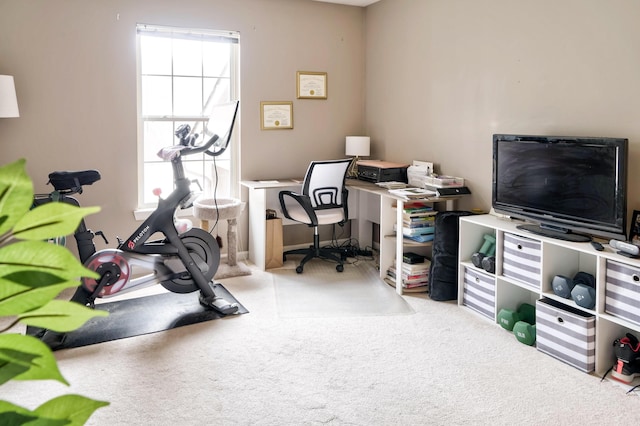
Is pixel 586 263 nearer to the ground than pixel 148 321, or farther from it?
farther from it

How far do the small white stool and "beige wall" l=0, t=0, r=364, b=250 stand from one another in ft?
1.32

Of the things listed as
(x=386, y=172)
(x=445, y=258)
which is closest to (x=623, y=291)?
(x=445, y=258)

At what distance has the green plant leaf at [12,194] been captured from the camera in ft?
1.42

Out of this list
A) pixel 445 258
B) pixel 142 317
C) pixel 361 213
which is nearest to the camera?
pixel 142 317

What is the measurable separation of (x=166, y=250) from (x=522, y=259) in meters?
2.37

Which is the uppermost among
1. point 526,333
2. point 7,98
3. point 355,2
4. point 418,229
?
point 355,2

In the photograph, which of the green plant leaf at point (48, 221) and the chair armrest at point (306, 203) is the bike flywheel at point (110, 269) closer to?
the chair armrest at point (306, 203)

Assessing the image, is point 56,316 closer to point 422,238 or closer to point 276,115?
point 422,238

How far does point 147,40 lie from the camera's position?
4.75 meters

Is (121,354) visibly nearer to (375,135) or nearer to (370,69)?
(375,135)

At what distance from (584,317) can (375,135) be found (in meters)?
3.05

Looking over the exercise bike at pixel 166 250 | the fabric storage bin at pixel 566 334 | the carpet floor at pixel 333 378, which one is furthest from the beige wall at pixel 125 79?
the fabric storage bin at pixel 566 334

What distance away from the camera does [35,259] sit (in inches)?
17.3

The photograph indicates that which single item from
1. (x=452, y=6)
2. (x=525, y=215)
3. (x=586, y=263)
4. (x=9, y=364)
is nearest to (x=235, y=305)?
(x=525, y=215)
